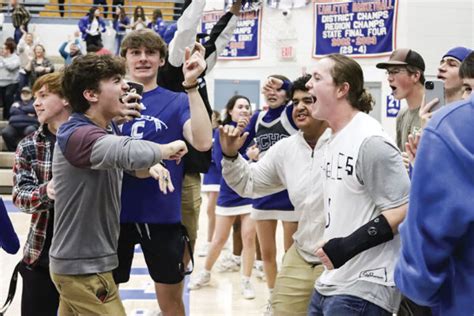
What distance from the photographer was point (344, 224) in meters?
2.73

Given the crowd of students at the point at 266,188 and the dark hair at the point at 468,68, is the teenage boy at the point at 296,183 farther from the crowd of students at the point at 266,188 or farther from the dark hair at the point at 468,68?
the dark hair at the point at 468,68

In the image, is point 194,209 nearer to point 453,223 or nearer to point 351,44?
point 453,223

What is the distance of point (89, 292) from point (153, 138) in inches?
44.6

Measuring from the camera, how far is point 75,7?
1983cm

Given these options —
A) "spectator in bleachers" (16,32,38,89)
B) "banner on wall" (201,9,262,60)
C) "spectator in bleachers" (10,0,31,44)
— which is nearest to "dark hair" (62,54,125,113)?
"banner on wall" (201,9,262,60)

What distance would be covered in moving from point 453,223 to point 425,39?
37.8 ft

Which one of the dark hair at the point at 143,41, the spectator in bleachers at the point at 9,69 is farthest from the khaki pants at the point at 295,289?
the spectator in bleachers at the point at 9,69

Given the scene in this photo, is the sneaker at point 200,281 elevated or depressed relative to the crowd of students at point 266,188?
depressed

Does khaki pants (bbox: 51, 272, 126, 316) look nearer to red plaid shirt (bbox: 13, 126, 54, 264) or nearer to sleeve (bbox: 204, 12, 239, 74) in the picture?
red plaid shirt (bbox: 13, 126, 54, 264)

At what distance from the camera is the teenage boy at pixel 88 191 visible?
9.24ft

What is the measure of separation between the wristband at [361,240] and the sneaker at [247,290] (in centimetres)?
348

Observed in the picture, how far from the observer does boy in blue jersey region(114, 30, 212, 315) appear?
12.3 ft

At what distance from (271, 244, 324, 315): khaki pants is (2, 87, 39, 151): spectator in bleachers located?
35.5 feet

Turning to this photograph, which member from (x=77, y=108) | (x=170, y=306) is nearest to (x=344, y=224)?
(x=77, y=108)
